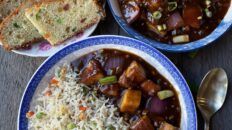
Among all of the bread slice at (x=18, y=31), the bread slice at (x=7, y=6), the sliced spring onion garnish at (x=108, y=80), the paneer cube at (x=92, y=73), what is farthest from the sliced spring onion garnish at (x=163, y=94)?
the bread slice at (x=7, y=6)

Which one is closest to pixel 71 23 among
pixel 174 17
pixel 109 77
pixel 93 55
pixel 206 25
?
pixel 93 55

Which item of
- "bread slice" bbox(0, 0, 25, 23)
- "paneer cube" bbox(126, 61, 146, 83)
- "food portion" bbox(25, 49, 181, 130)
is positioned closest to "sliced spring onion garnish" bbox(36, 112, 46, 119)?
"food portion" bbox(25, 49, 181, 130)

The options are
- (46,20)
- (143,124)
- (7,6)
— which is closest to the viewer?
(143,124)

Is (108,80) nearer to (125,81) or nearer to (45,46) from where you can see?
(125,81)

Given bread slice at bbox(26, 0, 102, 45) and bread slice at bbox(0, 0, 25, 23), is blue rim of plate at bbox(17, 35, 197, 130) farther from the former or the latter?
bread slice at bbox(0, 0, 25, 23)

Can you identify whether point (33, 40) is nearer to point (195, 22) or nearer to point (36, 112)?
point (36, 112)

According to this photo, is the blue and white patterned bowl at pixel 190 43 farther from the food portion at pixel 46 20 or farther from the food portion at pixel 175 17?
the food portion at pixel 46 20

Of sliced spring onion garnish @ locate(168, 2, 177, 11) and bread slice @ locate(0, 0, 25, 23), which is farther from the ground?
bread slice @ locate(0, 0, 25, 23)

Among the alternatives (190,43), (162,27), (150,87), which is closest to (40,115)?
(150,87)
